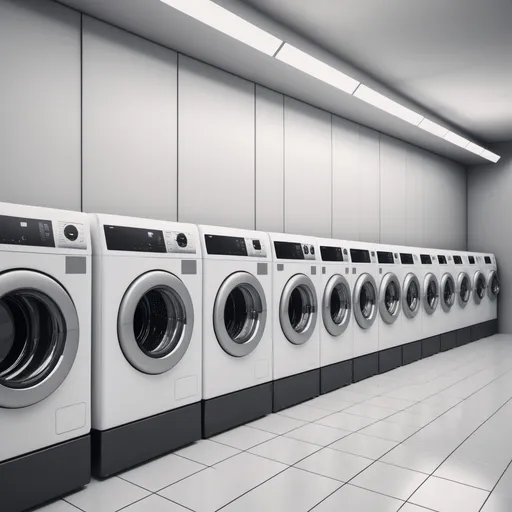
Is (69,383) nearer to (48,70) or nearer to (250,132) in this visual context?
(48,70)

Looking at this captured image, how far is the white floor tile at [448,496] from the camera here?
205cm

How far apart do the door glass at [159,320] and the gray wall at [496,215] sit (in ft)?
20.9

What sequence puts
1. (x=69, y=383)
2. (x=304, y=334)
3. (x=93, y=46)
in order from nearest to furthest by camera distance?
(x=69, y=383) → (x=93, y=46) → (x=304, y=334)

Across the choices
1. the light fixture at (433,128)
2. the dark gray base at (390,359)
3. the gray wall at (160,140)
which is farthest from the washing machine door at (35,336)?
the light fixture at (433,128)

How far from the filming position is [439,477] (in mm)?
2336

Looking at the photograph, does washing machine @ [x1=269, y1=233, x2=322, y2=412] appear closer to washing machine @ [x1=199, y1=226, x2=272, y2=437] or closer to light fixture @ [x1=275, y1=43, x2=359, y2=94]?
washing machine @ [x1=199, y1=226, x2=272, y2=437]

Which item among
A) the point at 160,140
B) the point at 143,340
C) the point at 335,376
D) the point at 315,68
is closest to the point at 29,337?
the point at 143,340

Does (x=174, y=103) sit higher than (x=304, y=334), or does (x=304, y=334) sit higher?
(x=174, y=103)

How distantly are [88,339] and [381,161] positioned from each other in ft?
15.3

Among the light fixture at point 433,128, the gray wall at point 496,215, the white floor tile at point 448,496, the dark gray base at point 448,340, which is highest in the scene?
the light fixture at point 433,128

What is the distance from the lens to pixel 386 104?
4730 millimetres

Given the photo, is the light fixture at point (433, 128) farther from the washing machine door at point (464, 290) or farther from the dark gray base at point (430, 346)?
the dark gray base at point (430, 346)

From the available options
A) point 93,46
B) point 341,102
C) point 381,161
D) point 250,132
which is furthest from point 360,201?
A: point 93,46

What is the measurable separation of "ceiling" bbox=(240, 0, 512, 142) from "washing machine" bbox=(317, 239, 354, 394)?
155cm
